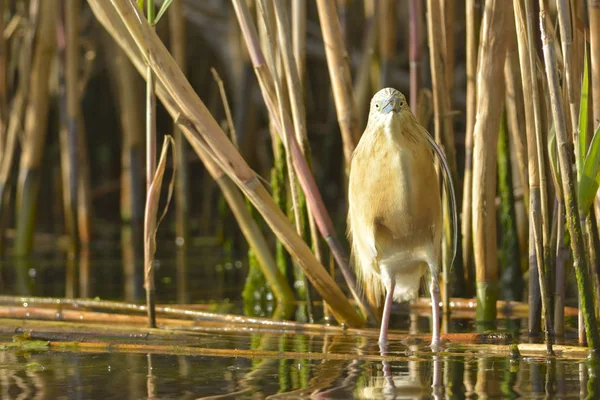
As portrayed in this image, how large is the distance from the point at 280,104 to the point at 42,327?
1311 mm

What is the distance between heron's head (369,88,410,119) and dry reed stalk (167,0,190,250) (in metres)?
3.85

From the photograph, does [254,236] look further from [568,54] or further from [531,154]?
[568,54]

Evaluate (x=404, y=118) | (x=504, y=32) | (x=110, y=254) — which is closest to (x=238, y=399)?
(x=404, y=118)

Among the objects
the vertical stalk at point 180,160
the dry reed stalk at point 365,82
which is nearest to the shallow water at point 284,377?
the vertical stalk at point 180,160

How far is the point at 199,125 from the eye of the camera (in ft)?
13.6

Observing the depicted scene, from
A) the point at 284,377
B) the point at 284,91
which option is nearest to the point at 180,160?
the point at 284,91

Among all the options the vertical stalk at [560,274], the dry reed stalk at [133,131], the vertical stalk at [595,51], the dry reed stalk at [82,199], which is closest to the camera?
the vertical stalk at [595,51]

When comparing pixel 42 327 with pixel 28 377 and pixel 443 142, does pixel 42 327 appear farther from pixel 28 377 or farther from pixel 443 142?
pixel 443 142

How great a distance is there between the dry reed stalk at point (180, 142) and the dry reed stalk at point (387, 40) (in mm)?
1461

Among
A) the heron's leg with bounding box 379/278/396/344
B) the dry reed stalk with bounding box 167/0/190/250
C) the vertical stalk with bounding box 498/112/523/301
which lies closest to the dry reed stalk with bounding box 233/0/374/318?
the heron's leg with bounding box 379/278/396/344

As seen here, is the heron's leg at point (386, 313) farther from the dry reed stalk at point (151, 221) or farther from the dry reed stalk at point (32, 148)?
the dry reed stalk at point (32, 148)

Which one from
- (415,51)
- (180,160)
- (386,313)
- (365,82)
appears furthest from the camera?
(180,160)

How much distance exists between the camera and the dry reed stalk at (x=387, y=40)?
6.91 metres

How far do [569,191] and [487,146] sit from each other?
3.18ft
